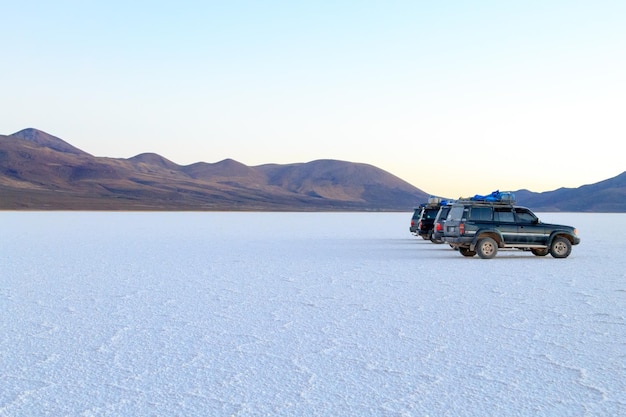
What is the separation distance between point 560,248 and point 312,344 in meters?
15.3

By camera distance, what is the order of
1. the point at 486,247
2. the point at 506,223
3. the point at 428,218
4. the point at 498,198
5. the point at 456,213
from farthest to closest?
the point at 428,218 → the point at 498,198 → the point at 456,213 → the point at 506,223 → the point at 486,247

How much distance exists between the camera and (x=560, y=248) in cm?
2119

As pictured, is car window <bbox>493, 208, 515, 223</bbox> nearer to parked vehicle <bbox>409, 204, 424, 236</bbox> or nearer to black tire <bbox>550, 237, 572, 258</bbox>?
black tire <bbox>550, 237, 572, 258</bbox>

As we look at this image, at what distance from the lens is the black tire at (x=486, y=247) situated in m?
20.5

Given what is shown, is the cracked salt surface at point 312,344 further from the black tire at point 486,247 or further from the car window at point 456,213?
the car window at point 456,213

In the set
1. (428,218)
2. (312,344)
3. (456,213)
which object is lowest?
(312,344)

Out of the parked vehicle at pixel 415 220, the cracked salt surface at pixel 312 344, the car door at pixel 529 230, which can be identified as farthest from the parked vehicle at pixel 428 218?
the cracked salt surface at pixel 312 344

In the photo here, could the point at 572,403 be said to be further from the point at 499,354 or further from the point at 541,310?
the point at 541,310

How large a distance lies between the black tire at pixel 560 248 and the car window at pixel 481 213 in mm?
2248

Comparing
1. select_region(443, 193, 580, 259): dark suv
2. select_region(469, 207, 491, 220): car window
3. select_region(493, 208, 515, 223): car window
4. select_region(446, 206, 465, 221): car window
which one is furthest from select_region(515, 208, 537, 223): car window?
select_region(446, 206, 465, 221): car window

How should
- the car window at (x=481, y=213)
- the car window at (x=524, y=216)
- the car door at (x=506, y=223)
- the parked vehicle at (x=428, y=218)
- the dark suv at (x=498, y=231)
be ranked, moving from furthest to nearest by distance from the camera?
the parked vehicle at (x=428, y=218), the car window at (x=524, y=216), the car window at (x=481, y=213), the car door at (x=506, y=223), the dark suv at (x=498, y=231)

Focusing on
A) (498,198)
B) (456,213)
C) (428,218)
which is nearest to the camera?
(456,213)

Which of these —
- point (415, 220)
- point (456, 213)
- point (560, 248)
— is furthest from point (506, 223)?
point (415, 220)

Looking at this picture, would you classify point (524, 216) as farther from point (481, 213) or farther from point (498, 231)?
point (481, 213)
